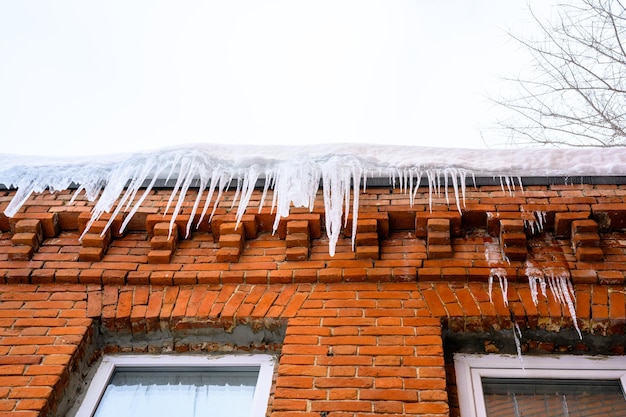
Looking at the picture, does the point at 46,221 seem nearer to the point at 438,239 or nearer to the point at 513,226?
the point at 438,239

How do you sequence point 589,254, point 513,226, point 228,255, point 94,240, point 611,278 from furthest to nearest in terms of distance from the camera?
point 94,240 < point 228,255 < point 513,226 < point 589,254 < point 611,278

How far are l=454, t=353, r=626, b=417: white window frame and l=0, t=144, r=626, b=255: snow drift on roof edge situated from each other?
106cm

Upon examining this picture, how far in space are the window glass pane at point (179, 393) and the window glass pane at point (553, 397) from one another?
140 cm

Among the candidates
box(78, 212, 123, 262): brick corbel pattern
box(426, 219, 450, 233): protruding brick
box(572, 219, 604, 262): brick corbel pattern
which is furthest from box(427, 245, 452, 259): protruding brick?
box(78, 212, 123, 262): brick corbel pattern

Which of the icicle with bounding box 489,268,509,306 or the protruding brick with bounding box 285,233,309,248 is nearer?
the icicle with bounding box 489,268,509,306

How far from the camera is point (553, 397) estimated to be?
9.95 feet

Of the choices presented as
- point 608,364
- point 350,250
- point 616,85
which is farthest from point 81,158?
Result: point 616,85

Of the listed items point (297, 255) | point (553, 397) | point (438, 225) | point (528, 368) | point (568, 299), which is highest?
point (438, 225)

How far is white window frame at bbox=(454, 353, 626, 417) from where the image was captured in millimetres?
3082

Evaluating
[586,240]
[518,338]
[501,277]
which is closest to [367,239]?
[501,277]

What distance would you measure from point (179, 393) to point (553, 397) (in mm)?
2132

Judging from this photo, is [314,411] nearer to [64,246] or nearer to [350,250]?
[350,250]

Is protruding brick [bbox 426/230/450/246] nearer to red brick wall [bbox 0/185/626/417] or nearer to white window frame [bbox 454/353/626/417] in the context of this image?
red brick wall [bbox 0/185/626/417]

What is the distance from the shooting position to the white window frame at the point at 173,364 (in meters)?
3.19
